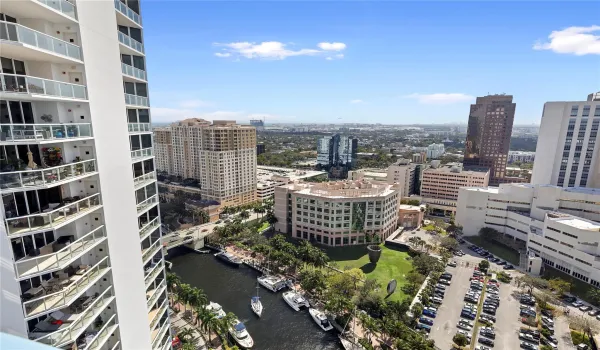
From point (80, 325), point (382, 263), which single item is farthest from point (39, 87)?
point (382, 263)

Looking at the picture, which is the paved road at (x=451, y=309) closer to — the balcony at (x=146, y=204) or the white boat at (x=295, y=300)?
the white boat at (x=295, y=300)

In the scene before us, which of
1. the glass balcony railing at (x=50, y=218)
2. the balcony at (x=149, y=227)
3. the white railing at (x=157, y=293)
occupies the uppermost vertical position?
the glass balcony railing at (x=50, y=218)

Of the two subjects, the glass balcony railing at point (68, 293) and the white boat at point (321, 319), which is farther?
the white boat at point (321, 319)

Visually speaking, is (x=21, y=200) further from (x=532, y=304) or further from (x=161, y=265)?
(x=532, y=304)

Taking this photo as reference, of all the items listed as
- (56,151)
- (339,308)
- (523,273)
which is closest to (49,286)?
(56,151)

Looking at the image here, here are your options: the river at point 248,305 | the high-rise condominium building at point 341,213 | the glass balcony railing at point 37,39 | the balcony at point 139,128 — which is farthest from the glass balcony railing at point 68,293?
the high-rise condominium building at point 341,213

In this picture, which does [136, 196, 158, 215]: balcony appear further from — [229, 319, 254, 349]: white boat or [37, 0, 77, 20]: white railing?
[229, 319, 254, 349]: white boat
